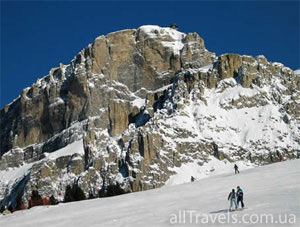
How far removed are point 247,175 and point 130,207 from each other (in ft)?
59.0

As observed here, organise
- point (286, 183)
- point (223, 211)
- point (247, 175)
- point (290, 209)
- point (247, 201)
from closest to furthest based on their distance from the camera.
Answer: point (290, 209) < point (223, 211) < point (247, 201) < point (286, 183) < point (247, 175)

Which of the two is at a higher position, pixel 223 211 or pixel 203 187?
pixel 203 187

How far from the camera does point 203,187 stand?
63.5m

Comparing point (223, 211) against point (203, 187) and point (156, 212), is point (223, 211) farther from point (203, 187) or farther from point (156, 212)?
point (203, 187)

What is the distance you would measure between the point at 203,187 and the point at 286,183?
10.9 m

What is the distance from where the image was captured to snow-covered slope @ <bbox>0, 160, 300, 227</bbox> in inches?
1619

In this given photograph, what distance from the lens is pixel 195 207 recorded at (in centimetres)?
4919

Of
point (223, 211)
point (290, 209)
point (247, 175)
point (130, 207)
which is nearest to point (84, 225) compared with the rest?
point (130, 207)

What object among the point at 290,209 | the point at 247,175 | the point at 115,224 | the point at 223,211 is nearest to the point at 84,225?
the point at 115,224

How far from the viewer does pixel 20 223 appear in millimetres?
57031

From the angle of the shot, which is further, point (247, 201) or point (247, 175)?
point (247, 175)

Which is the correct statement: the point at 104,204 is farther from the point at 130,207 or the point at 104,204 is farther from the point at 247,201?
the point at 247,201

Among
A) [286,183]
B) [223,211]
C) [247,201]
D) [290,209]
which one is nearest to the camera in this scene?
[290,209]

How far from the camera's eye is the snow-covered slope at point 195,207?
41125 millimetres
